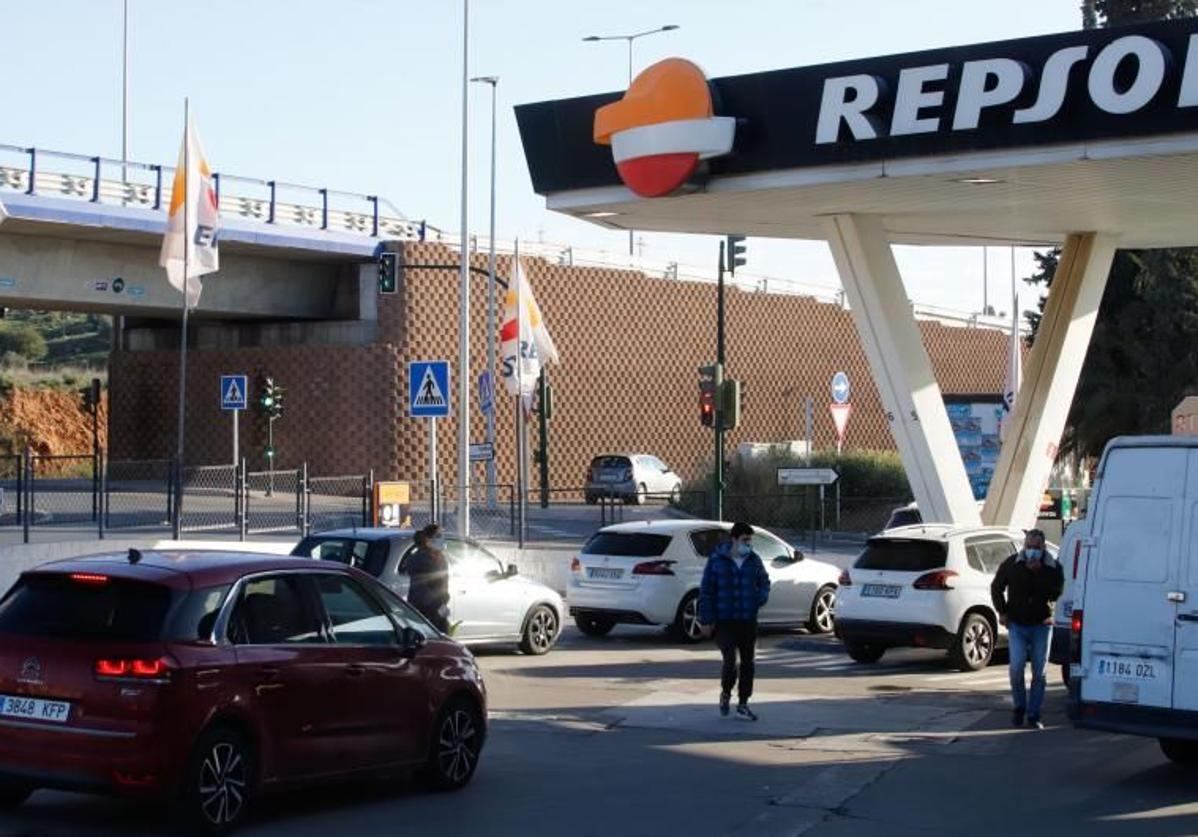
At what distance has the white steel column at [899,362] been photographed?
25.1 metres

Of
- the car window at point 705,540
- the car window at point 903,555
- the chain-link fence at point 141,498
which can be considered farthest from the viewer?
the chain-link fence at point 141,498

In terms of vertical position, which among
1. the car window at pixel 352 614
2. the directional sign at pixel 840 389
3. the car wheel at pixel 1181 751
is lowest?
the car wheel at pixel 1181 751

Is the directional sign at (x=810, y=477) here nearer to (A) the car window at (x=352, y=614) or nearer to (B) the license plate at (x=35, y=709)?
(A) the car window at (x=352, y=614)

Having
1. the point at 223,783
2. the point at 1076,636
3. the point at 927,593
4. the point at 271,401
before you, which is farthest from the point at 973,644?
the point at 271,401

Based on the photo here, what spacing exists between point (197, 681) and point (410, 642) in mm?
2112

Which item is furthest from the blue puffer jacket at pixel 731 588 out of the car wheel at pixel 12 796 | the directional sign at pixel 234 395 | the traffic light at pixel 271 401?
the traffic light at pixel 271 401

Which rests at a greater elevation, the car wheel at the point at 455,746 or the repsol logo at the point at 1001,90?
the repsol logo at the point at 1001,90

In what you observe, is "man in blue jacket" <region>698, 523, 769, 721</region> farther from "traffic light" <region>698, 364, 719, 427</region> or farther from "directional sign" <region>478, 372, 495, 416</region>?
"directional sign" <region>478, 372, 495, 416</region>

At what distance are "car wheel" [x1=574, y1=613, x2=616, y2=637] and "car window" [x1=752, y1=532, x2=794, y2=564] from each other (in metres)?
2.18

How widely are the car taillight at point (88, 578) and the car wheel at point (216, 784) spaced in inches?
41.3

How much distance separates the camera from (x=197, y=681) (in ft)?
32.9

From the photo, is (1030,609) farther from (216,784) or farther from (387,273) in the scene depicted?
(387,273)

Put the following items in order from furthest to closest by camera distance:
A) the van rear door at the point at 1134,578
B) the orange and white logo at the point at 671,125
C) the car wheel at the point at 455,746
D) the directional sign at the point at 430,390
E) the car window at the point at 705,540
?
the directional sign at the point at 430,390 → the car window at the point at 705,540 → the orange and white logo at the point at 671,125 → the van rear door at the point at 1134,578 → the car wheel at the point at 455,746

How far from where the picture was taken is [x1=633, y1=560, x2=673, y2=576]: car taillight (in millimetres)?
23344
